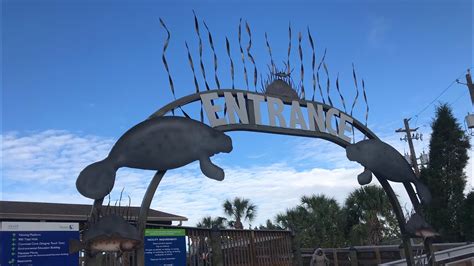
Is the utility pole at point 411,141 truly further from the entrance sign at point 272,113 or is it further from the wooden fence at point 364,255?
the entrance sign at point 272,113

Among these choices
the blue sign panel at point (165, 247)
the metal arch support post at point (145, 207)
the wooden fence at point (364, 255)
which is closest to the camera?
the metal arch support post at point (145, 207)

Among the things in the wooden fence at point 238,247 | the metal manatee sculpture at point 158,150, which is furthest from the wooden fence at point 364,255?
the metal manatee sculpture at point 158,150

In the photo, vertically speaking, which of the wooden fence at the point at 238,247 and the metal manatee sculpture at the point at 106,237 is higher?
the metal manatee sculpture at the point at 106,237

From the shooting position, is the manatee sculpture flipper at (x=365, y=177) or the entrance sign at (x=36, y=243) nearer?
the entrance sign at (x=36, y=243)

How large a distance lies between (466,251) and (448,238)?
4.50m

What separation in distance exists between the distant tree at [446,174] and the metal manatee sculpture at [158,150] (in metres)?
10.0

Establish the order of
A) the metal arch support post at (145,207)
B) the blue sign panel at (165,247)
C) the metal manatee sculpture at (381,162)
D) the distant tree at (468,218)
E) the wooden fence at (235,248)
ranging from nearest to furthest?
the metal arch support post at (145,207) → the metal manatee sculpture at (381,162) → the blue sign panel at (165,247) → the wooden fence at (235,248) → the distant tree at (468,218)

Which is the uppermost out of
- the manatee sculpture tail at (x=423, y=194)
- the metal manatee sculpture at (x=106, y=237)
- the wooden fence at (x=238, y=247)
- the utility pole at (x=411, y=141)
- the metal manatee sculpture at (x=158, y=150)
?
the utility pole at (x=411, y=141)

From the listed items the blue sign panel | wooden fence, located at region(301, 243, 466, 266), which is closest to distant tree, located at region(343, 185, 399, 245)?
wooden fence, located at region(301, 243, 466, 266)

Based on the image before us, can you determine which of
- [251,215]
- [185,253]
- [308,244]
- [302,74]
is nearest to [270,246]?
[185,253]

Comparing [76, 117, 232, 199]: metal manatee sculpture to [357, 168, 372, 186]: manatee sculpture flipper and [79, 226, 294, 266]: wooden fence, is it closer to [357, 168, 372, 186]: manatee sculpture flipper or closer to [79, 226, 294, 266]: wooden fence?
[79, 226, 294, 266]: wooden fence

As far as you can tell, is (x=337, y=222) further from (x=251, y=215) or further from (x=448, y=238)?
(x=448, y=238)

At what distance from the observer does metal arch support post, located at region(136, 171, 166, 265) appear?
4.92 m

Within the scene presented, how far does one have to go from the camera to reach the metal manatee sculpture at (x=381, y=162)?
23.1ft
